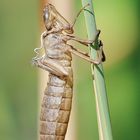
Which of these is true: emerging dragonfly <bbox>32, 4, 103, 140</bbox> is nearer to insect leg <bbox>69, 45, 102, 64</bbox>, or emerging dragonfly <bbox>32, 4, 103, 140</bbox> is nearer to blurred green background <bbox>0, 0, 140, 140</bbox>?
insect leg <bbox>69, 45, 102, 64</bbox>

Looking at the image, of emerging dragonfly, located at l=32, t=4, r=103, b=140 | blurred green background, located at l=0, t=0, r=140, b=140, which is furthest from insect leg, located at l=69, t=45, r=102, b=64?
blurred green background, located at l=0, t=0, r=140, b=140

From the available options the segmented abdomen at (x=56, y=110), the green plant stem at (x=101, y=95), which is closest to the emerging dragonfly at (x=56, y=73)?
the segmented abdomen at (x=56, y=110)

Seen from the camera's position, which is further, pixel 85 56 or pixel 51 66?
pixel 51 66

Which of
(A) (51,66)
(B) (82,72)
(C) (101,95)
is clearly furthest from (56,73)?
(C) (101,95)

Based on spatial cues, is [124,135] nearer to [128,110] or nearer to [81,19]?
[128,110]

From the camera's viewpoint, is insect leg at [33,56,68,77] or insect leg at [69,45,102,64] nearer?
insect leg at [69,45,102,64]

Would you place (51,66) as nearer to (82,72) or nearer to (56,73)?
(56,73)

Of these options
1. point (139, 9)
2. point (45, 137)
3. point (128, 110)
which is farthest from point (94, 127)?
point (139, 9)
